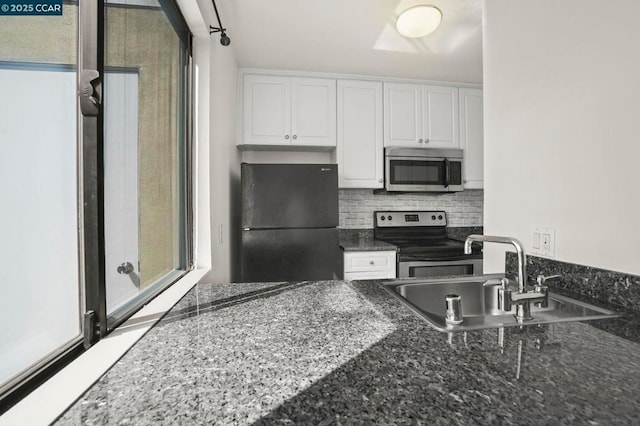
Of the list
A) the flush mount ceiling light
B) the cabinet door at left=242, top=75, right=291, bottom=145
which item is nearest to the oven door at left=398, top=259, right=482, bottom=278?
the cabinet door at left=242, top=75, right=291, bottom=145

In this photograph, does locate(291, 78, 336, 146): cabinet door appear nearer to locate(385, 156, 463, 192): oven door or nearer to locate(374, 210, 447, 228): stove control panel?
locate(385, 156, 463, 192): oven door

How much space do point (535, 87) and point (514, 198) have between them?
444mm

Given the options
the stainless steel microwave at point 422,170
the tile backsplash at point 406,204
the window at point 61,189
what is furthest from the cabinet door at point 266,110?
the window at point 61,189

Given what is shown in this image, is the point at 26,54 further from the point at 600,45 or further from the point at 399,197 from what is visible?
the point at 399,197

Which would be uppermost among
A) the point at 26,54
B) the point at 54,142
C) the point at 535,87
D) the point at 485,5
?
the point at 485,5

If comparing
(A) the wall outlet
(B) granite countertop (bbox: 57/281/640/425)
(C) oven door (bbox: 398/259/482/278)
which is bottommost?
(C) oven door (bbox: 398/259/482/278)

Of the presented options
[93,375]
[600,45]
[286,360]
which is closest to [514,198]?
[600,45]

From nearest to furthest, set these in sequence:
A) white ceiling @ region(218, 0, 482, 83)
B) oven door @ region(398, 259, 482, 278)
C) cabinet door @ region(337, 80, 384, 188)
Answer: white ceiling @ region(218, 0, 482, 83), oven door @ region(398, 259, 482, 278), cabinet door @ region(337, 80, 384, 188)

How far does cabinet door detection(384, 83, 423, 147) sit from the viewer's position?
2.96 meters

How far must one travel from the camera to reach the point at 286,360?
0.59 m

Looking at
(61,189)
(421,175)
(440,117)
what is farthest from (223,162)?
(440,117)

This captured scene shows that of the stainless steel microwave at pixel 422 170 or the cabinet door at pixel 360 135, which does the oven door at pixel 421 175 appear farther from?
the cabinet door at pixel 360 135

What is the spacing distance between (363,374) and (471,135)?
10.2ft

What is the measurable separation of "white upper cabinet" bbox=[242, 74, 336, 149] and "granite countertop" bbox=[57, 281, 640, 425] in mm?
2178
